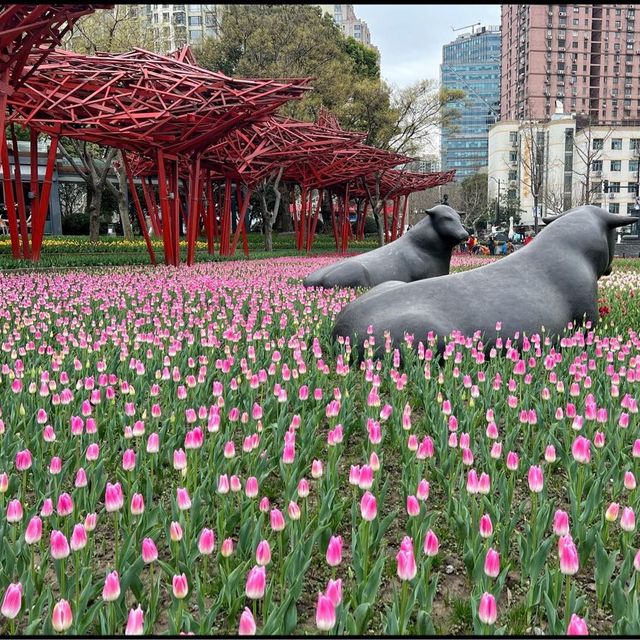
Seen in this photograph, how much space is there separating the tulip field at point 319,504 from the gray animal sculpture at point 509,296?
36cm

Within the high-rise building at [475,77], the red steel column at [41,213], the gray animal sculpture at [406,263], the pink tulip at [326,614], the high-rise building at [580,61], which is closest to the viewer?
the pink tulip at [326,614]

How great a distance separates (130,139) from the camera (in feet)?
50.8

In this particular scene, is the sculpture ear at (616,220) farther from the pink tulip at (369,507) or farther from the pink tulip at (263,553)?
the pink tulip at (263,553)

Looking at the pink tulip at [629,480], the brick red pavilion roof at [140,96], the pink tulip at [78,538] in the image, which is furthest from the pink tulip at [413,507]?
the brick red pavilion roof at [140,96]

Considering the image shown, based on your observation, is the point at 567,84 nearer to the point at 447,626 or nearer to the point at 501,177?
the point at 501,177

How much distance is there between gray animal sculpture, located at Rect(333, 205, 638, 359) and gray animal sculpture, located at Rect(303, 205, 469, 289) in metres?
3.52

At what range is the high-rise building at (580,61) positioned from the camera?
98.5 metres

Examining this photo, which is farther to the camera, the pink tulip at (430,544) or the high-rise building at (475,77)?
the high-rise building at (475,77)

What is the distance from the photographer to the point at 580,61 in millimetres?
100750

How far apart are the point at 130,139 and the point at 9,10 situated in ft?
22.1

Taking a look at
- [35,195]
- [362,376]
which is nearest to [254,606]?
[362,376]

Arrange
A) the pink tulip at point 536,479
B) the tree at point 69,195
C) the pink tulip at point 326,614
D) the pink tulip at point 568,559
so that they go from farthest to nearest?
the tree at point 69,195
the pink tulip at point 536,479
the pink tulip at point 568,559
the pink tulip at point 326,614

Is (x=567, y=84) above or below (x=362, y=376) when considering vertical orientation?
above

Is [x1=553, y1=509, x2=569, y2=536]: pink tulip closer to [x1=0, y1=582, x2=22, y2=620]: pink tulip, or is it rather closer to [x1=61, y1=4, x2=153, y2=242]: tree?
[x1=0, y1=582, x2=22, y2=620]: pink tulip
